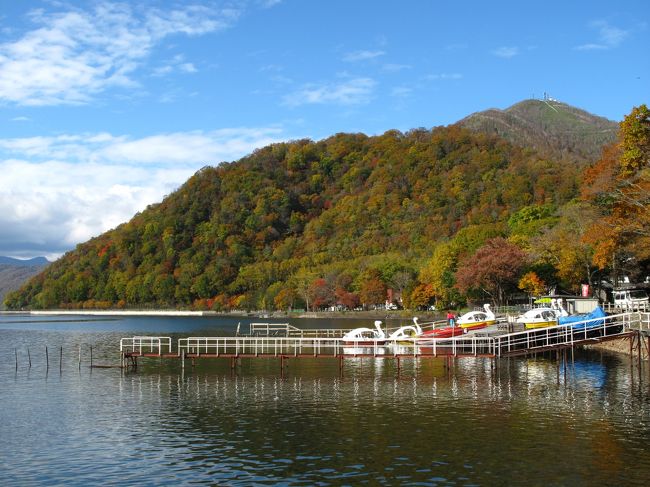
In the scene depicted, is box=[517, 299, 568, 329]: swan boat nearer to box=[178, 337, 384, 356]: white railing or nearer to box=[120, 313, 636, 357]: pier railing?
box=[120, 313, 636, 357]: pier railing

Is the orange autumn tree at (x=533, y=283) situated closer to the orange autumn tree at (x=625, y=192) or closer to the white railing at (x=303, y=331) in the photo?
the orange autumn tree at (x=625, y=192)

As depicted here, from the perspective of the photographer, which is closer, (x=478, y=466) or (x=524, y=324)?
(x=478, y=466)

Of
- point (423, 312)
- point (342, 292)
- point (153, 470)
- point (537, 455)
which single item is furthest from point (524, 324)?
point (342, 292)

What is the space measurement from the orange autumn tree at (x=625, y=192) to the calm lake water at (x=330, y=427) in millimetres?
16874

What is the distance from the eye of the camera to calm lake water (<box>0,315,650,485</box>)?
23172 millimetres

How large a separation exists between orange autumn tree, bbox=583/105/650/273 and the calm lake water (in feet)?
55.4

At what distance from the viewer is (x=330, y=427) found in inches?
1182

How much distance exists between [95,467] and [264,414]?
34.8 feet

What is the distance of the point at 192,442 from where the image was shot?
2767 cm

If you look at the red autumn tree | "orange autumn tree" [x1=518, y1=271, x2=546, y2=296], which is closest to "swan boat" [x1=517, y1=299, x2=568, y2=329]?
"orange autumn tree" [x1=518, y1=271, x2=546, y2=296]

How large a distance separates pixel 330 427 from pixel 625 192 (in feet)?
144

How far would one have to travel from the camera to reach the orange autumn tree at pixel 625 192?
5878 centimetres

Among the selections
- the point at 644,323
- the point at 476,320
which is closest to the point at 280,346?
the point at 476,320

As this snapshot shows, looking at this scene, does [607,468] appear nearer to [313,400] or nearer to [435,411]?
[435,411]
